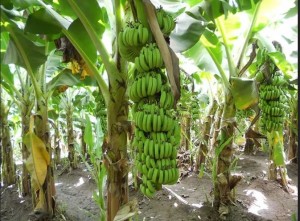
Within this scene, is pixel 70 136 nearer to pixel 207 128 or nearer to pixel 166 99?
pixel 207 128

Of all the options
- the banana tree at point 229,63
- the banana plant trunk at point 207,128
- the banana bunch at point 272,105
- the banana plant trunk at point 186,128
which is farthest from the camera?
the banana plant trunk at point 186,128

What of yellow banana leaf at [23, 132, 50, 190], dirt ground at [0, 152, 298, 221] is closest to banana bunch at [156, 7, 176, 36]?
yellow banana leaf at [23, 132, 50, 190]

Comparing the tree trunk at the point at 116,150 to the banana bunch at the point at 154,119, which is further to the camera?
the tree trunk at the point at 116,150

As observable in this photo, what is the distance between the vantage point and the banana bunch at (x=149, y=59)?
0.97 m

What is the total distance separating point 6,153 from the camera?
3.20 metres

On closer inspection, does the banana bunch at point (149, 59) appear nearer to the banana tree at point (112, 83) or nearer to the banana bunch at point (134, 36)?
the banana bunch at point (134, 36)

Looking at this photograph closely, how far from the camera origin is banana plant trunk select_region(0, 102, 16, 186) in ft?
10.2

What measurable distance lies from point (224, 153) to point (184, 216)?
60 cm

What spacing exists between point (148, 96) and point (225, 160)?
1.38 meters

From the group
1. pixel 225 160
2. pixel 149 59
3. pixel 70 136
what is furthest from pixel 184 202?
pixel 70 136

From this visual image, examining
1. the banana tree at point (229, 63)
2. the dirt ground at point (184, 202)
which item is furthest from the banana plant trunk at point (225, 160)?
the dirt ground at point (184, 202)

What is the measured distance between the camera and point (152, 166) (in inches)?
37.3

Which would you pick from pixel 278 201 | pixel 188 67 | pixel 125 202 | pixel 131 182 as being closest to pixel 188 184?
pixel 131 182

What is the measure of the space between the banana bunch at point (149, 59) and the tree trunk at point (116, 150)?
377 mm
